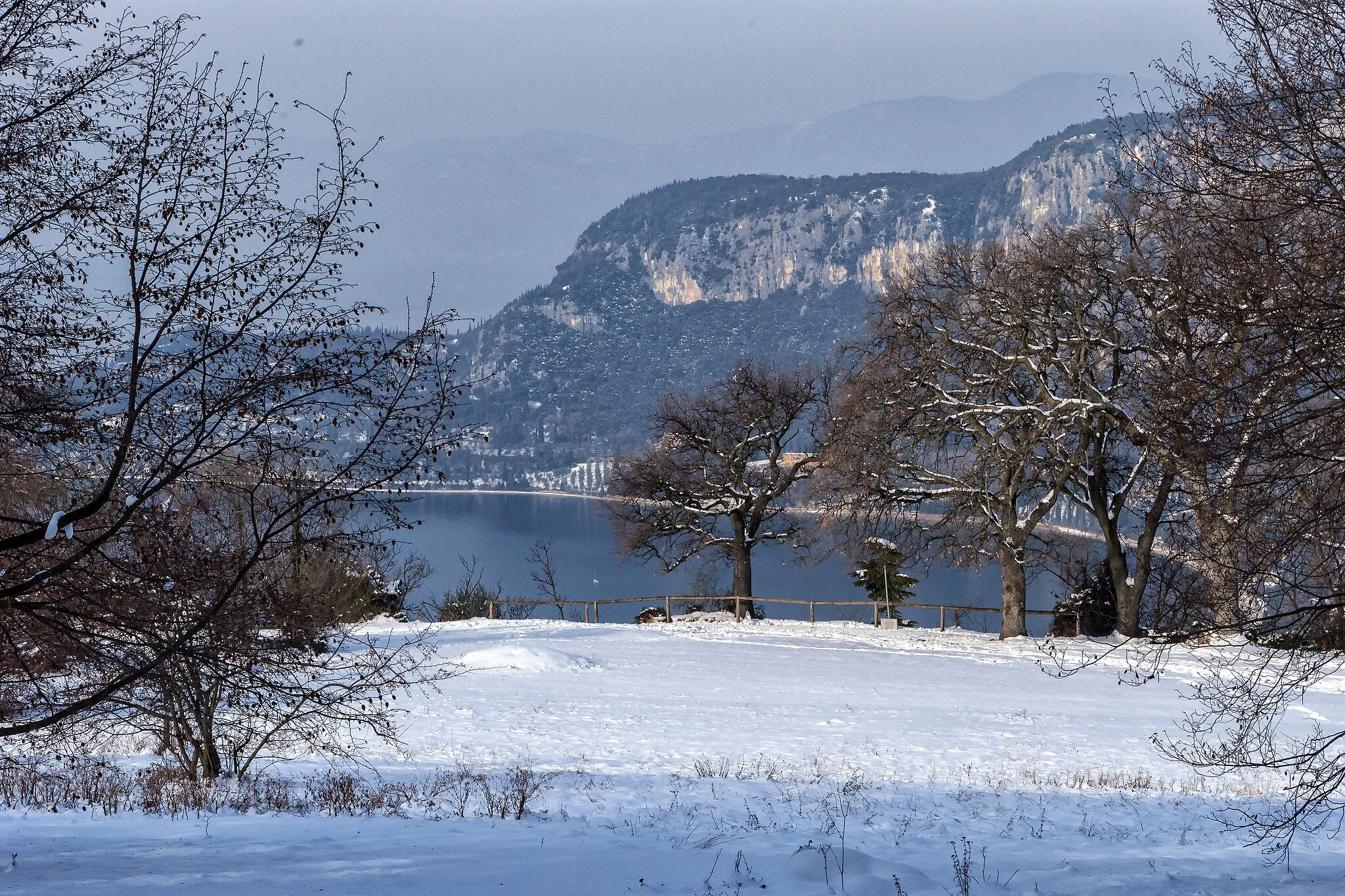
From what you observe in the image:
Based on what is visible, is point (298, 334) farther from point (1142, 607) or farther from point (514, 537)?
point (514, 537)

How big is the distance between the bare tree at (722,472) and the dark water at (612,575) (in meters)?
2.58

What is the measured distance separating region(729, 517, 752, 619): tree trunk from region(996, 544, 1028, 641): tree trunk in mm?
9974

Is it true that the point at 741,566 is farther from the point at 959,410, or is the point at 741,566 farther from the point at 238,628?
the point at 238,628

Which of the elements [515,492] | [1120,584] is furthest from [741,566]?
[515,492]

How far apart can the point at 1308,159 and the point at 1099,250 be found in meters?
16.8

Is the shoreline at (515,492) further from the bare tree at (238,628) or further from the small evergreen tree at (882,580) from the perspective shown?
the bare tree at (238,628)

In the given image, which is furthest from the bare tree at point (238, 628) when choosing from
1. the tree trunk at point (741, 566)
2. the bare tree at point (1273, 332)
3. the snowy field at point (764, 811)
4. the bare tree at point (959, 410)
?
the tree trunk at point (741, 566)

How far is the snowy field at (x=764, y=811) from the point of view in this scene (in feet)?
23.2

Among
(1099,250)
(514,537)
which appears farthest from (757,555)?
(1099,250)

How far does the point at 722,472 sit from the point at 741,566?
3.30m

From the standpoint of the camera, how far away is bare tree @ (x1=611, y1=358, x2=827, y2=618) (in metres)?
36.5

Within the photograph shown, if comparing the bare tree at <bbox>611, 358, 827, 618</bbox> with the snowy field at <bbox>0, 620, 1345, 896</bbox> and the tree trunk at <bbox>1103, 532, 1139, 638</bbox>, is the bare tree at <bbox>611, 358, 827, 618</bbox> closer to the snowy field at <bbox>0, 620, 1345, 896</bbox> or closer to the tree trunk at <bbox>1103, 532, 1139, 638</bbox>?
the tree trunk at <bbox>1103, 532, 1139, 638</bbox>

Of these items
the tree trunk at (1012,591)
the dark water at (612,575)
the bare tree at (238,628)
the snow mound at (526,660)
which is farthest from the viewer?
the dark water at (612,575)

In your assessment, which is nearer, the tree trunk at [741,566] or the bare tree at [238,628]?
the bare tree at [238,628]
